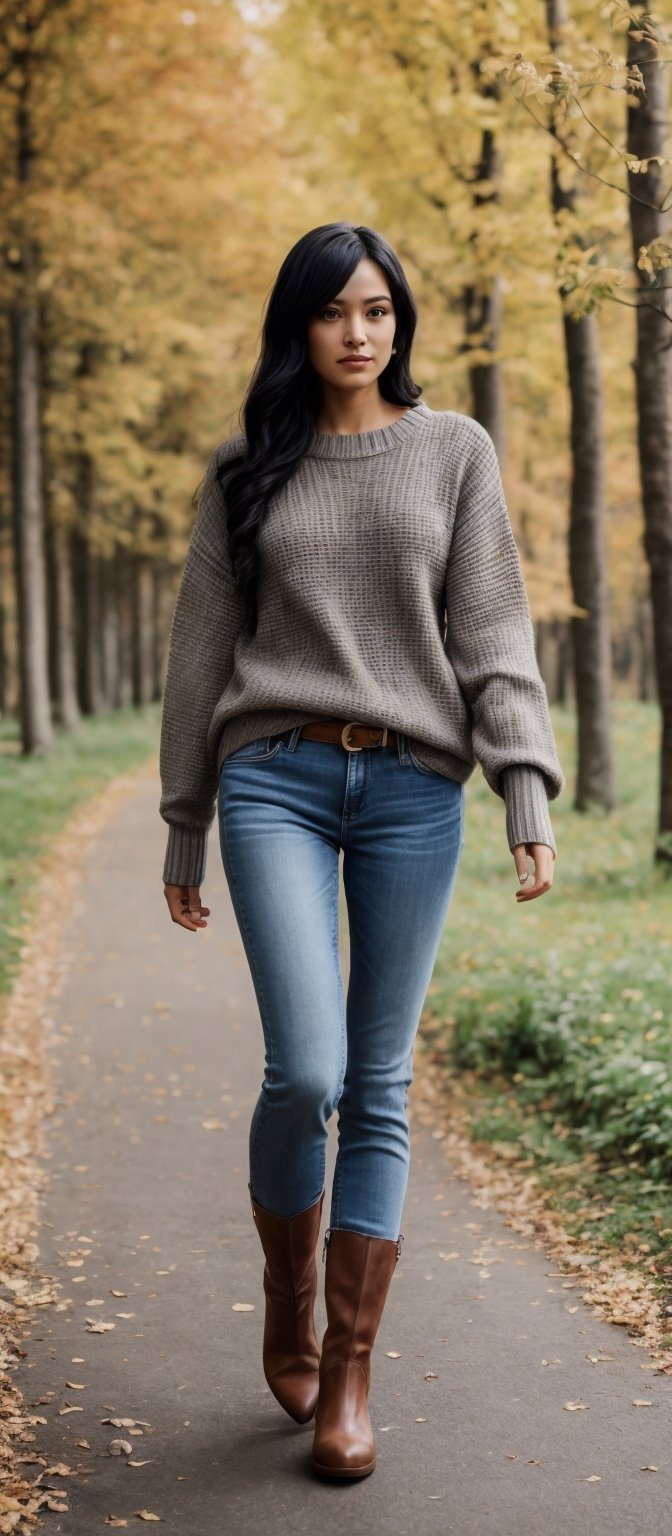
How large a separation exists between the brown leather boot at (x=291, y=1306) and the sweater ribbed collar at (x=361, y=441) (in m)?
1.48

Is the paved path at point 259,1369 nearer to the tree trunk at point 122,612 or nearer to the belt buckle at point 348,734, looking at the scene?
the belt buckle at point 348,734

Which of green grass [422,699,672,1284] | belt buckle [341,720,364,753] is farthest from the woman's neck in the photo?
green grass [422,699,672,1284]

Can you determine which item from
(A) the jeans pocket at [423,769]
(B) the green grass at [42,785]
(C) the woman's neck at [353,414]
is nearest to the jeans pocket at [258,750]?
(A) the jeans pocket at [423,769]

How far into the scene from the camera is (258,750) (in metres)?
2.95

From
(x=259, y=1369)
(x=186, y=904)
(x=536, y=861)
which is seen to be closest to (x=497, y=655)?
(x=536, y=861)

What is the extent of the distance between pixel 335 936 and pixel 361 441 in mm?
992

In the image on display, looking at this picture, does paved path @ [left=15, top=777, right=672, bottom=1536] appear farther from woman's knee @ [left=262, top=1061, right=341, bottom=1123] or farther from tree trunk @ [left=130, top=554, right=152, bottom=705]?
tree trunk @ [left=130, top=554, right=152, bottom=705]

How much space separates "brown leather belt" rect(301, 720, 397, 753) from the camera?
2900 millimetres

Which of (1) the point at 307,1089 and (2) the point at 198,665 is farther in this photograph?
(2) the point at 198,665

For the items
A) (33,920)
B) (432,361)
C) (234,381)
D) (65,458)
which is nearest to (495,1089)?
(33,920)

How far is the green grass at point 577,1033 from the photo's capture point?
15.1ft

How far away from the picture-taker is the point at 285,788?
2910 millimetres

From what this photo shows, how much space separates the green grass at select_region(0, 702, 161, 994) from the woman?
475 cm

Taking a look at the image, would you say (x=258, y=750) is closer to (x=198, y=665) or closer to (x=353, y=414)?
(x=198, y=665)
